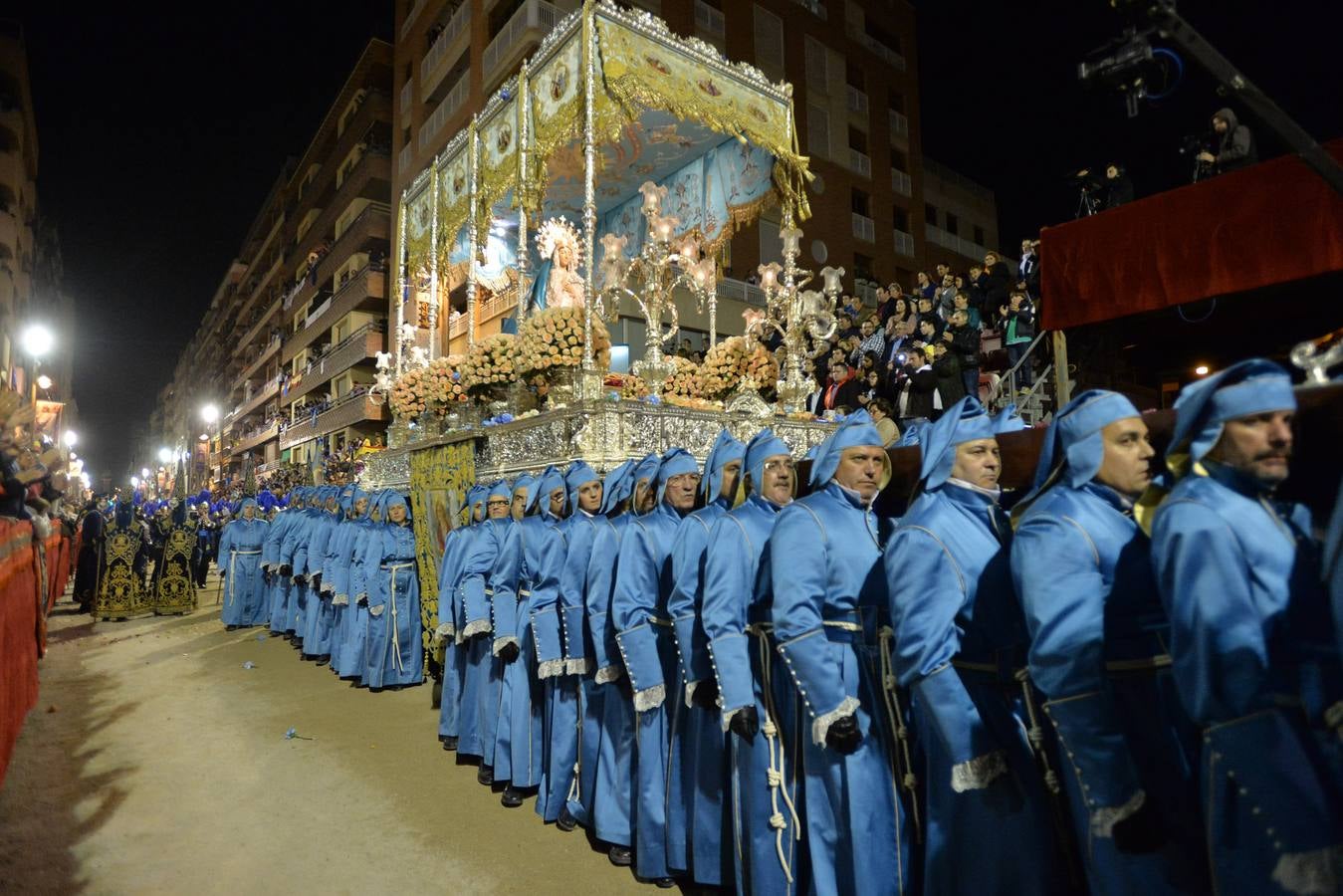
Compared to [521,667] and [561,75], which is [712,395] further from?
[561,75]

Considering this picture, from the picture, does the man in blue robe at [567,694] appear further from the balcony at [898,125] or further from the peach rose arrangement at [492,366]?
the balcony at [898,125]

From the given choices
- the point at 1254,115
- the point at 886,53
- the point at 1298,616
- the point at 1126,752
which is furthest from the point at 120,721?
the point at 886,53

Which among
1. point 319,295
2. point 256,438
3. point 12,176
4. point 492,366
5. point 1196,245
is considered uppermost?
point 12,176

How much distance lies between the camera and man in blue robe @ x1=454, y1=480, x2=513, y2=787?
578cm

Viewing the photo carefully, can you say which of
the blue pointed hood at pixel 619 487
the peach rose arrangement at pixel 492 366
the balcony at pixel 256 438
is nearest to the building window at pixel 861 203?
the peach rose arrangement at pixel 492 366

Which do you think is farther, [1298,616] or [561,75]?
[561,75]

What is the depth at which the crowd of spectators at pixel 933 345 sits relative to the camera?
9.46 metres

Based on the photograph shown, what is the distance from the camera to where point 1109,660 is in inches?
89.7

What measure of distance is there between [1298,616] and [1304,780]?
0.40 m

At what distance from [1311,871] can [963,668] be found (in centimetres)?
112

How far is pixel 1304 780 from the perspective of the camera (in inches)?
67.7

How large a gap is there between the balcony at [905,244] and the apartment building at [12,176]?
3721 centimetres

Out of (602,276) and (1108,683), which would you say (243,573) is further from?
(1108,683)

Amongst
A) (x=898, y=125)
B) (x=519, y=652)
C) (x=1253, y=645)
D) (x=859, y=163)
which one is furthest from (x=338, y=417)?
(x=1253, y=645)
